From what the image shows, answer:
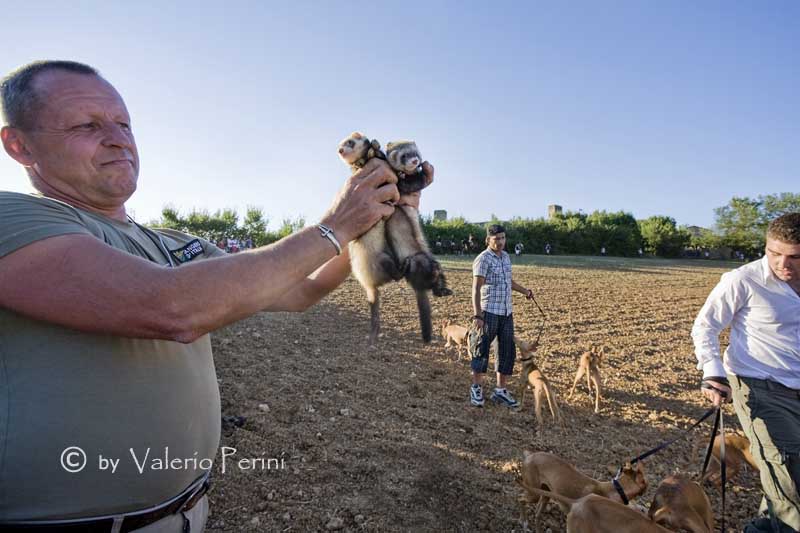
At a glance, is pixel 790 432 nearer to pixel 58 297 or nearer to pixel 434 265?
pixel 434 265

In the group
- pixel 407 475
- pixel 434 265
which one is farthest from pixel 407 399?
pixel 434 265

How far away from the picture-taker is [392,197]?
1912 millimetres

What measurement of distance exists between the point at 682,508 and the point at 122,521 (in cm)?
421

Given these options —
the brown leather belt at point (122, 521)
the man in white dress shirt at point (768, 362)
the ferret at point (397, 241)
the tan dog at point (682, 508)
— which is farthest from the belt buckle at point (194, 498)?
the man in white dress shirt at point (768, 362)

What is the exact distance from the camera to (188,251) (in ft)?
7.23

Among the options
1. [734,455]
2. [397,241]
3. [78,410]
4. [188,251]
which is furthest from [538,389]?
[78,410]

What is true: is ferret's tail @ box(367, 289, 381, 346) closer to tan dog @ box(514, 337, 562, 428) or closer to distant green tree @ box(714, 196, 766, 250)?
tan dog @ box(514, 337, 562, 428)

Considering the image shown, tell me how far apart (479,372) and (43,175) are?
648 centimetres

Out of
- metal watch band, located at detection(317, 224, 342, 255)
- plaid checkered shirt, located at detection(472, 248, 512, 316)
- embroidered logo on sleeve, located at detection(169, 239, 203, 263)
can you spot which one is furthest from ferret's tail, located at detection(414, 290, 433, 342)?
plaid checkered shirt, located at detection(472, 248, 512, 316)

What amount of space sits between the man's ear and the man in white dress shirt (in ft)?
16.7

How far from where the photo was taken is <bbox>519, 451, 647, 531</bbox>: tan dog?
13.1ft

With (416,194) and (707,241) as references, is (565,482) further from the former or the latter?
(707,241)

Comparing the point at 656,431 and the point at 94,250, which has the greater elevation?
the point at 94,250

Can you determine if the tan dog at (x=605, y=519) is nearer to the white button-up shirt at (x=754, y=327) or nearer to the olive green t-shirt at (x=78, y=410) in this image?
the white button-up shirt at (x=754, y=327)
